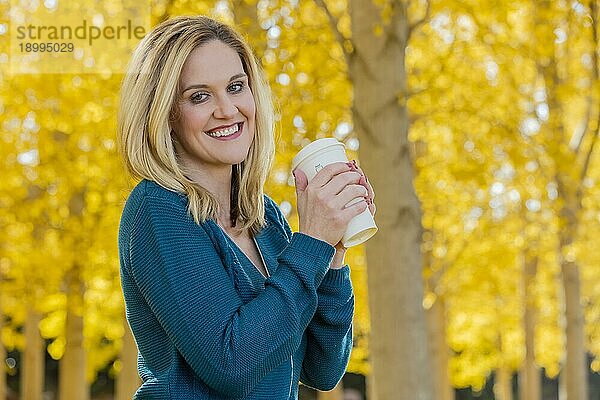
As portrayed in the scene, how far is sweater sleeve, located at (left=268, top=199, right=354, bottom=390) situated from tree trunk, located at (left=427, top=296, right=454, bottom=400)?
8.81 metres

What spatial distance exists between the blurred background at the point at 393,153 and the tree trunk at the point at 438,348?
0.06 metres

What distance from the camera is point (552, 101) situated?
946cm

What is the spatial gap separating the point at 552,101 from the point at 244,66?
7.69 m

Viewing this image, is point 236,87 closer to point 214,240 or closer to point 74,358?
point 214,240

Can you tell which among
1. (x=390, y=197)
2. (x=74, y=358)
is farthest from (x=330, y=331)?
(x=74, y=358)

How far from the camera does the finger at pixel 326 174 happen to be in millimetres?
2021

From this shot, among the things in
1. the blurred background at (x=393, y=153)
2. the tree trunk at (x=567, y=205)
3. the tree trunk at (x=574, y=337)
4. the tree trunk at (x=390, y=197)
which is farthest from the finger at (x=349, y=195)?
the tree trunk at (x=574, y=337)

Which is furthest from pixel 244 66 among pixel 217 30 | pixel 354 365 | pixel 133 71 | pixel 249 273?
pixel 354 365

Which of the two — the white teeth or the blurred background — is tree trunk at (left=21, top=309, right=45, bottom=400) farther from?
the white teeth

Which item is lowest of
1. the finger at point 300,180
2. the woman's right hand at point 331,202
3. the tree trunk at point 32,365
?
the tree trunk at point 32,365

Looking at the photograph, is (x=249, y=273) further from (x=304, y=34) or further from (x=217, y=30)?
(x=304, y=34)

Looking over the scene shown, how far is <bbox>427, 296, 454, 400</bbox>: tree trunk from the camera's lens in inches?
457

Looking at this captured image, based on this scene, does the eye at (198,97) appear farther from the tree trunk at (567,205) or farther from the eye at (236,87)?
the tree trunk at (567,205)

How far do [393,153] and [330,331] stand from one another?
3165 mm
